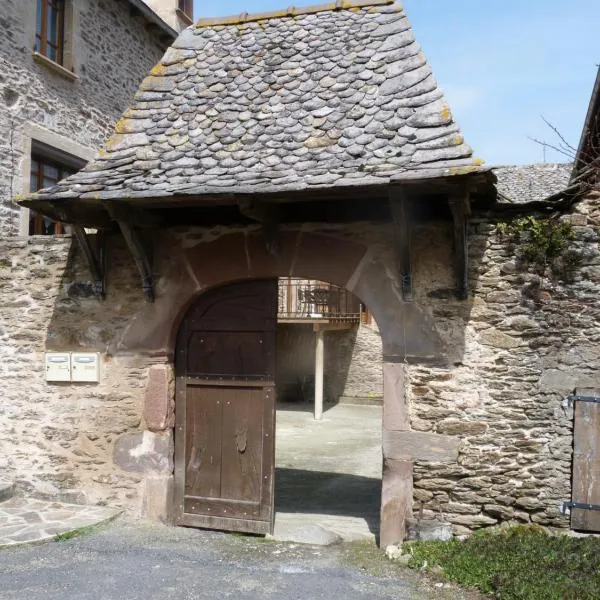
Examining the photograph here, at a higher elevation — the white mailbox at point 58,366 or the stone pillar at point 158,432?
the white mailbox at point 58,366

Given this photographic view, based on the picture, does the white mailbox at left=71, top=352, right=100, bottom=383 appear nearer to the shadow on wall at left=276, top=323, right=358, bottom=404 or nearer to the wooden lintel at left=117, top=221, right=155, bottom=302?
the wooden lintel at left=117, top=221, right=155, bottom=302

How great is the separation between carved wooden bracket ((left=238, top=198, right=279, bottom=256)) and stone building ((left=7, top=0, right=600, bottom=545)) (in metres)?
0.02

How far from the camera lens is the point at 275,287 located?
5.76 m

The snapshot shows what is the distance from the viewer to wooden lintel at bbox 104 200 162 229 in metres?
5.10

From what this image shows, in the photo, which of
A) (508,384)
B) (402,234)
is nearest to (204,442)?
(402,234)

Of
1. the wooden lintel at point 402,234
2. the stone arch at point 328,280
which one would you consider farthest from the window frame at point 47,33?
the wooden lintel at point 402,234

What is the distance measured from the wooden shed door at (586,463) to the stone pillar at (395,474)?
1.22 m

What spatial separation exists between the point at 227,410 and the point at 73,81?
19.3ft

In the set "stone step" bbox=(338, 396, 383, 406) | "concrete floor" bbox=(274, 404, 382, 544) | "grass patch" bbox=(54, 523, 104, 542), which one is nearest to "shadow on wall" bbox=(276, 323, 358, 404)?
"stone step" bbox=(338, 396, 383, 406)

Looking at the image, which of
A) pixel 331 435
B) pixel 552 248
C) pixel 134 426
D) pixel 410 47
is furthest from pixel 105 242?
pixel 331 435

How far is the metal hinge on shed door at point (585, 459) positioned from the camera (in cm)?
490

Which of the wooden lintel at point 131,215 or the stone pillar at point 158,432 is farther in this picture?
the stone pillar at point 158,432

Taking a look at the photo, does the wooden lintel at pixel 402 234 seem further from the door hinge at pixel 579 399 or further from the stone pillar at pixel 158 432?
the stone pillar at pixel 158 432

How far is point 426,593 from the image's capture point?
4.29 m
